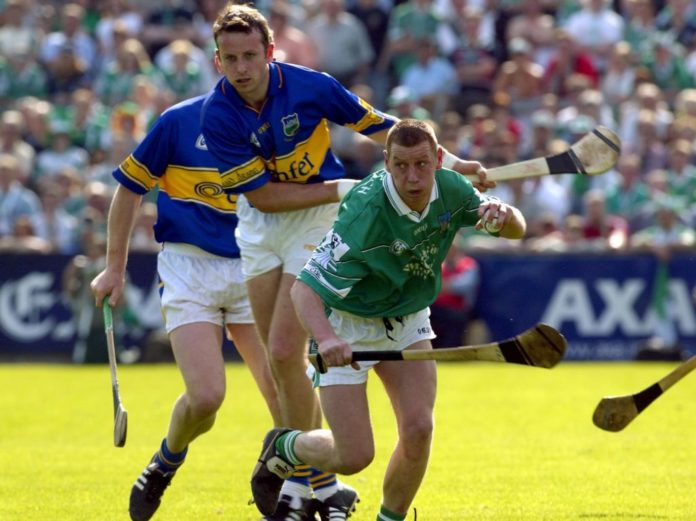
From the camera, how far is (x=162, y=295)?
7.29 m

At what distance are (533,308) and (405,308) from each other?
9.12m

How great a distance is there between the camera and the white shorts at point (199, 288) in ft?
23.5

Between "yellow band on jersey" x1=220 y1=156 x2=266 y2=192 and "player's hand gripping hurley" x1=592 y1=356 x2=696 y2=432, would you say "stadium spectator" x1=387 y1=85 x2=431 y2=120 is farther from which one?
"player's hand gripping hurley" x1=592 y1=356 x2=696 y2=432

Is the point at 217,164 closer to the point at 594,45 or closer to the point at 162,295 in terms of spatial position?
the point at 162,295

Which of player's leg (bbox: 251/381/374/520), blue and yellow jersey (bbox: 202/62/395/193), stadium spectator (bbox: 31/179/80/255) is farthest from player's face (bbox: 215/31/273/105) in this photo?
stadium spectator (bbox: 31/179/80/255)

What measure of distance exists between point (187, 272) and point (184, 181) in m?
0.47

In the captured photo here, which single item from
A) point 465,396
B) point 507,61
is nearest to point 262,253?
point 465,396

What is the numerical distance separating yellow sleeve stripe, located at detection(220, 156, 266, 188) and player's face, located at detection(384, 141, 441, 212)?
1.02m

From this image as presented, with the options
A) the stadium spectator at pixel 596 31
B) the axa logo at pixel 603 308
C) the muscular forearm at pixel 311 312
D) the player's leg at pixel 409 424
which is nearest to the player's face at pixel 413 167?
the muscular forearm at pixel 311 312

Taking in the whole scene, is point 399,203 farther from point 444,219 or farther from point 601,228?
point 601,228

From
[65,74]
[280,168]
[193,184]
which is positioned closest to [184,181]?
[193,184]

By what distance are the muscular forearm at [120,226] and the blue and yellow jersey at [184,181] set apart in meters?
0.06

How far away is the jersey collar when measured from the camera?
5887 millimetres

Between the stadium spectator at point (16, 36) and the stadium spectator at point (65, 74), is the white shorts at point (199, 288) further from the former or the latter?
the stadium spectator at point (16, 36)
